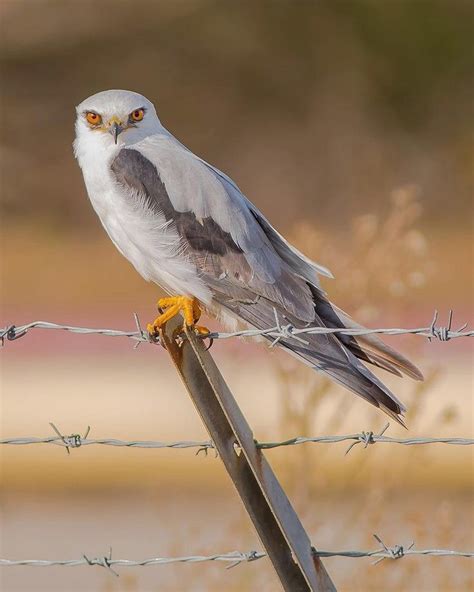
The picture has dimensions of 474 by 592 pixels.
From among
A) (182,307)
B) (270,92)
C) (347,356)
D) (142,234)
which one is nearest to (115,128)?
(142,234)

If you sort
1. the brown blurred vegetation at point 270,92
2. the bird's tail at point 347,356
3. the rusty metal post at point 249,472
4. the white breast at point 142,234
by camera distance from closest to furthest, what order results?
the rusty metal post at point 249,472
the bird's tail at point 347,356
the white breast at point 142,234
the brown blurred vegetation at point 270,92

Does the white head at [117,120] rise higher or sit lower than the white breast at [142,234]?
higher

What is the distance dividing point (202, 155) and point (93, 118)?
1829 centimetres

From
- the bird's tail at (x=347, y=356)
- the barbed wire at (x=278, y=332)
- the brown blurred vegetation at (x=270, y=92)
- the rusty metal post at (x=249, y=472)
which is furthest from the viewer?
the brown blurred vegetation at (x=270, y=92)

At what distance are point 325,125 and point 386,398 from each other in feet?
72.9

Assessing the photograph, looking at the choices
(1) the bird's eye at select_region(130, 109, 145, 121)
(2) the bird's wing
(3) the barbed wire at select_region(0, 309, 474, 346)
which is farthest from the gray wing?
(3) the barbed wire at select_region(0, 309, 474, 346)

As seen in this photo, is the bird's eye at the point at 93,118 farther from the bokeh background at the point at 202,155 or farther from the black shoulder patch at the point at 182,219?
the bokeh background at the point at 202,155

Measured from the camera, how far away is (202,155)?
23453 millimetres

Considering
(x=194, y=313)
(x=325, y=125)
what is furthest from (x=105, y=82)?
(x=194, y=313)

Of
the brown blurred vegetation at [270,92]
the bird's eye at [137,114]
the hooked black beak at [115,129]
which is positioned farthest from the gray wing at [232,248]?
the brown blurred vegetation at [270,92]

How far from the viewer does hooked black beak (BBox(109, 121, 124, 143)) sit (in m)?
5.09

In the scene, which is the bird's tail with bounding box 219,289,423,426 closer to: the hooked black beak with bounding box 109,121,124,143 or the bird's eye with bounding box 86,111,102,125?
the hooked black beak with bounding box 109,121,124,143

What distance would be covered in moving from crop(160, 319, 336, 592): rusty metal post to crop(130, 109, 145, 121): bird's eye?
174 cm

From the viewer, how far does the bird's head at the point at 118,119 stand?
203 inches
